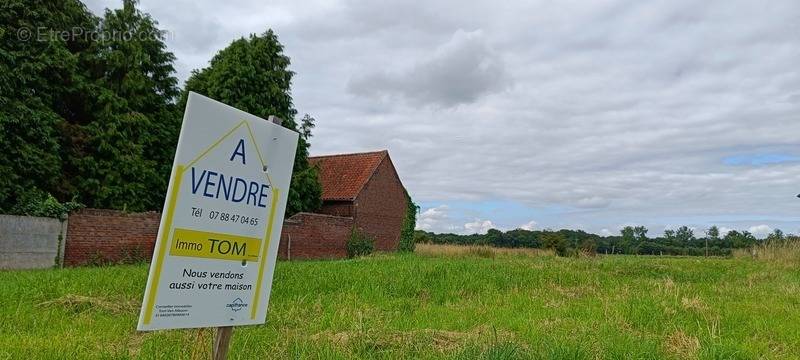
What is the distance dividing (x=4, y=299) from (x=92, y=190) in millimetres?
13286

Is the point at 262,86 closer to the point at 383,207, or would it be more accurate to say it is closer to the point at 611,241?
the point at 383,207

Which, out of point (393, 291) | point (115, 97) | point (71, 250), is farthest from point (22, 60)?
point (393, 291)

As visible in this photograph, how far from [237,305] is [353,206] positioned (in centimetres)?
2993

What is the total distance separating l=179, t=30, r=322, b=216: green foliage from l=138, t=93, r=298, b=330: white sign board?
24.0 meters

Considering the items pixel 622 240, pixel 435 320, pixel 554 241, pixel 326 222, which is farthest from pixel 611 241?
pixel 435 320

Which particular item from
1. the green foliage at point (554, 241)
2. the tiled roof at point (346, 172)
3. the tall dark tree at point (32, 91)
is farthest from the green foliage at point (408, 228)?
the tall dark tree at point (32, 91)

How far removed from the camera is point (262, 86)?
2805cm

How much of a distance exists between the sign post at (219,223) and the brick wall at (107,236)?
52.7ft

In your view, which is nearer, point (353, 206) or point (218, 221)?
point (218, 221)

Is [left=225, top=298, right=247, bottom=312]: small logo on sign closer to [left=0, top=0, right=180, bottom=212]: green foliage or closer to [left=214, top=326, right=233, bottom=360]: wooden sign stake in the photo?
[left=214, top=326, right=233, bottom=360]: wooden sign stake

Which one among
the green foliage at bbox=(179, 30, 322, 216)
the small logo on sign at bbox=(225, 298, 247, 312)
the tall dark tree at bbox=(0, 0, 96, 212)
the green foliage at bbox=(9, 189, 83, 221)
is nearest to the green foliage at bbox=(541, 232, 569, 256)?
the green foliage at bbox=(179, 30, 322, 216)

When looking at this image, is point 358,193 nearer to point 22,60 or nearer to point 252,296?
point 22,60

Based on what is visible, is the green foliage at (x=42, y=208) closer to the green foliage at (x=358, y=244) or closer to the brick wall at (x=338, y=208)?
the green foliage at (x=358, y=244)

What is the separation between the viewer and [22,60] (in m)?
17.9
